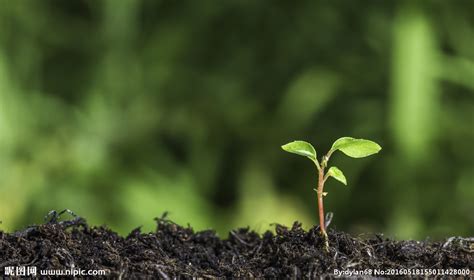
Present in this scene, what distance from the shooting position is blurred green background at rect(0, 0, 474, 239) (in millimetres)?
2914

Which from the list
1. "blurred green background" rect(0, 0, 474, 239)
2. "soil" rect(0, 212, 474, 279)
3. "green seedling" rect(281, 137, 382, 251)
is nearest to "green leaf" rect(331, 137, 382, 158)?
"green seedling" rect(281, 137, 382, 251)

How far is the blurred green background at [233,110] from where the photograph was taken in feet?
9.56

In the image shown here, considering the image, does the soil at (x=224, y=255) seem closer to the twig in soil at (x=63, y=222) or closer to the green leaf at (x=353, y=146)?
the twig in soil at (x=63, y=222)

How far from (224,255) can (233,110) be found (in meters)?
2.31

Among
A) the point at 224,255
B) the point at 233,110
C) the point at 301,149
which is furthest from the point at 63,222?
the point at 233,110

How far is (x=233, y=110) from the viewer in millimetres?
3346

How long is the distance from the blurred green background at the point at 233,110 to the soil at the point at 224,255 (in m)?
1.80

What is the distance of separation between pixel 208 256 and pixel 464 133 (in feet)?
7.20

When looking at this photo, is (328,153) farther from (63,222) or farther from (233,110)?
(233,110)

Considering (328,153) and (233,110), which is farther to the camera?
(233,110)

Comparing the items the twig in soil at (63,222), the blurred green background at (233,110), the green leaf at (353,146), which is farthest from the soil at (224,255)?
the blurred green background at (233,110)

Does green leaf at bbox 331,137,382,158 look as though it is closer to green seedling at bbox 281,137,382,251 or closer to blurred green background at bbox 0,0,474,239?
green seedling at bbox 281,137,382,251

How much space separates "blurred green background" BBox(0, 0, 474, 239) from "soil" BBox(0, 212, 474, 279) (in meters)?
1.80

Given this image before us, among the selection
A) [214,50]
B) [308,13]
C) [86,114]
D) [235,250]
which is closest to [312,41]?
[308,13]
